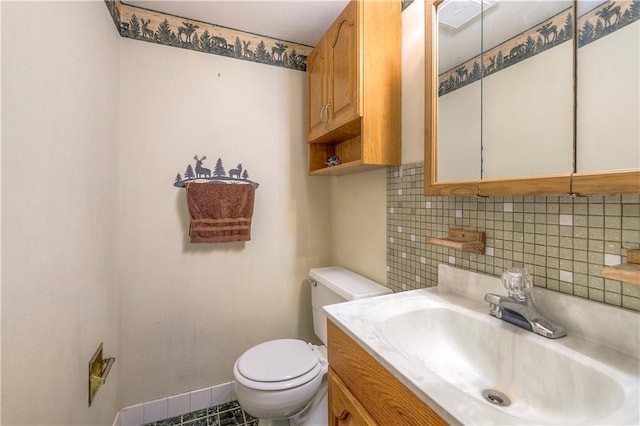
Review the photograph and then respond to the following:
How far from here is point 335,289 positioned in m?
1.46

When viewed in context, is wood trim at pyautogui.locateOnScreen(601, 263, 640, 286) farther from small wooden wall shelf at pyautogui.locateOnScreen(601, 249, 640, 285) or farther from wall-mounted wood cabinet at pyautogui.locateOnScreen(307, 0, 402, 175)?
wall-mounted wood cabinet at pyautogui.locateOnScreen(307, 0, 402, 175)

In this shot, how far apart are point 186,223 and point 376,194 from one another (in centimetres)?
111

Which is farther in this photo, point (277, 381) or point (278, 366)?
point (278, 366)

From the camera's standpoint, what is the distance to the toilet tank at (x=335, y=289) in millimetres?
1361

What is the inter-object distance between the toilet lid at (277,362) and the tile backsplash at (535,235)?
0.60 m

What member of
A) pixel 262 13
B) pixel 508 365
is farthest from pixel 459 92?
pixel 262 13

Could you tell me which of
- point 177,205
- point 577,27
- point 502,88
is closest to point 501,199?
point 502,88

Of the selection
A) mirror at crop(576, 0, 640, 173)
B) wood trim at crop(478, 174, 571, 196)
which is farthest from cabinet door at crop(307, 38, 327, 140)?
mirror at crop(576, 0, 640, 173)

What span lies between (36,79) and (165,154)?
0.86 meters

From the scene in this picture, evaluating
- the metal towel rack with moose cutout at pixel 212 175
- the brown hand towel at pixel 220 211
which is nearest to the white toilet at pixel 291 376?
the brown hand towel at pixel 220 211

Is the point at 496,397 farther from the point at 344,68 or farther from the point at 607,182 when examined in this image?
the point at 344,68

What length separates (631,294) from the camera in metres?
0.62

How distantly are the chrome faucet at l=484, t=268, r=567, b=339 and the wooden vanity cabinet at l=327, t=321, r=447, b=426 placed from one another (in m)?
0.40

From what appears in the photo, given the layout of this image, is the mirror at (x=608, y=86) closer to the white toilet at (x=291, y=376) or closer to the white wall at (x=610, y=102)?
the white wall at (x=610, y=102)
